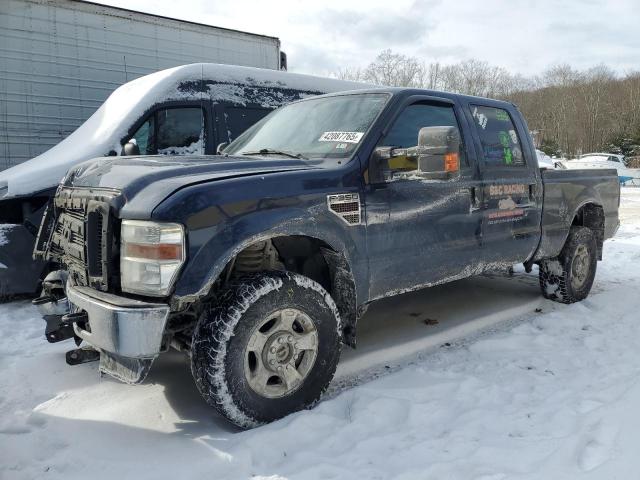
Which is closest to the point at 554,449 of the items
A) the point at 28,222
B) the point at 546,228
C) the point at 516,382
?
the point at 516,382

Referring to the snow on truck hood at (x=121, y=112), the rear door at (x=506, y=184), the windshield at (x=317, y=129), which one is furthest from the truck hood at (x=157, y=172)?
the snow on truck hood at (x=121, y=112)

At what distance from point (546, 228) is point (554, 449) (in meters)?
2.63

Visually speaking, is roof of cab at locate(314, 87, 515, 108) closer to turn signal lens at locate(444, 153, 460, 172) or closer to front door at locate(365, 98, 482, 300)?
front door at locate(365, 98, 482, 300)

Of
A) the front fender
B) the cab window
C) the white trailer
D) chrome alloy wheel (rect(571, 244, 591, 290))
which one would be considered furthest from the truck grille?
the white trailer

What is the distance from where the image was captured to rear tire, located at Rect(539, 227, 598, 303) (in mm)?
5102

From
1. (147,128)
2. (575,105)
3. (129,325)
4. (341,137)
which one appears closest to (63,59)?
(147,128)

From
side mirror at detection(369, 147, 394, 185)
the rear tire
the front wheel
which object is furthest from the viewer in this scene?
the rear tire

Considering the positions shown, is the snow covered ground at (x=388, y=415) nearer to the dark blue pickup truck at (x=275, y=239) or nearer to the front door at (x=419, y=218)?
the dark blue pickup truck at (x=275, y=239)

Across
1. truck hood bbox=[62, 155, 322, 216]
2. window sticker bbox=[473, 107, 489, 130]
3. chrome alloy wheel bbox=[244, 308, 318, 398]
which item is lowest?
chrome alloy wheel bbox=[244, 308, 318, 398]

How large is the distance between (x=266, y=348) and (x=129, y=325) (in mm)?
736

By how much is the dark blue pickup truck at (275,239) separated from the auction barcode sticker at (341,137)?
0.03 ft

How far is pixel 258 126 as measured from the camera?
4297mm

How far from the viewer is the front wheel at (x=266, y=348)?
8.71ft

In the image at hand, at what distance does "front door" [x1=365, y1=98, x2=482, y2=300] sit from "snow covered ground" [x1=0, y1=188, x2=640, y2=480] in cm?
63
